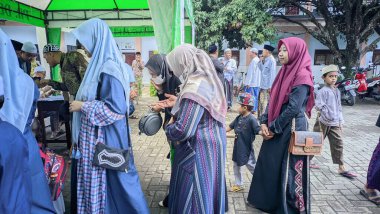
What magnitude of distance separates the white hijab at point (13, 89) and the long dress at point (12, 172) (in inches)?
19.0

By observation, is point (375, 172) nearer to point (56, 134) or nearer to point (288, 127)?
point (288, 127)

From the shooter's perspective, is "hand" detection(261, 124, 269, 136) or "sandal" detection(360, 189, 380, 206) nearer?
"hand" detection(261, 124, 269, 136)

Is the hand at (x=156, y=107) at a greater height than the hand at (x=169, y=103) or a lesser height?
lesser

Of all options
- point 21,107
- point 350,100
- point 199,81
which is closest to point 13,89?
point 21,107

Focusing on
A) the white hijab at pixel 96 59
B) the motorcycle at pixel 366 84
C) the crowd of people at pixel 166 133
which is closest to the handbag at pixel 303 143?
the crowd of people at pixel 166 133

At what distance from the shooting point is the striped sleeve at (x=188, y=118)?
1.93 meters

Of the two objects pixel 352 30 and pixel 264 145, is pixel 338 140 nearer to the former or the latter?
Result: pixel 264 145

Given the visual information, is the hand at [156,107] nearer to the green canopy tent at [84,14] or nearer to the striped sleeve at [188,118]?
the striped sleeve at [188,118]

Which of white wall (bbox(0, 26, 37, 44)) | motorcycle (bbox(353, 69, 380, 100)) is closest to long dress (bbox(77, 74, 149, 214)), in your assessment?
motorcycle (bbox(353, 69, 380, 100))

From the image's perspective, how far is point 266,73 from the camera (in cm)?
672

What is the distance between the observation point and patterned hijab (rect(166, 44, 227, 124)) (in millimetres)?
1937

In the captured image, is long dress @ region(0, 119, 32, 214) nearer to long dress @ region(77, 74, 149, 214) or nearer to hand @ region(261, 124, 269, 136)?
long dress @ region(77, 74, 149, 214)

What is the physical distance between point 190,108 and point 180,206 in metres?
0.76

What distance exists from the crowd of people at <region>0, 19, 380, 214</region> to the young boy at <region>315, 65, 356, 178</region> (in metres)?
0.66
